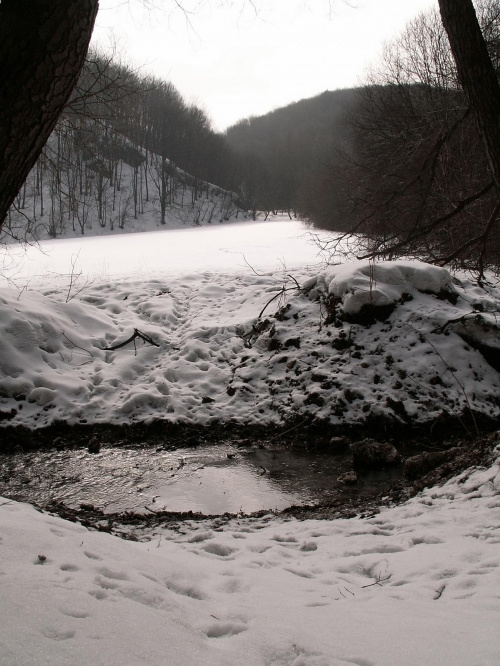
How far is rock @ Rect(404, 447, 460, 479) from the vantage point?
5.33m

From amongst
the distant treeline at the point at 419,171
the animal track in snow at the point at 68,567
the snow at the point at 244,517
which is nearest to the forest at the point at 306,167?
the distant treeline at the point at 419,171

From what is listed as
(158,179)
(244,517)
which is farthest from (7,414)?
(158,179)

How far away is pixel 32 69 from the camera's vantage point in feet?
6.34

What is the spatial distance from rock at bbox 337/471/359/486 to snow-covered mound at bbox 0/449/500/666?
138cm

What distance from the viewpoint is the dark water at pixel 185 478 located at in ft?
16.9

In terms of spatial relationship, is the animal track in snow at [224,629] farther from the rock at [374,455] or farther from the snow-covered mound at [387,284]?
the snow-covered mound at [387,284]

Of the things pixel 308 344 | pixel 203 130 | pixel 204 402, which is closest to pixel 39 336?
pixel 204 402

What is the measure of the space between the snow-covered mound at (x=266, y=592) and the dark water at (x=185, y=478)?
109 cm

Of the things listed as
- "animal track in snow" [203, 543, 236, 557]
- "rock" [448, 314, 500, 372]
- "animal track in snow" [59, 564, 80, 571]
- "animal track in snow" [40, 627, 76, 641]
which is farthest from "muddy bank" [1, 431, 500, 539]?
"rock" [448, 314, 500, 372]

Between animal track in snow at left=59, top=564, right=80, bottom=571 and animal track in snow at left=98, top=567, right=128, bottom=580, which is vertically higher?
animal track in snow at left=59, top=564, right=80, bottom=571

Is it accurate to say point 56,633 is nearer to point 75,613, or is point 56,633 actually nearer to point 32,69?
point 75,613

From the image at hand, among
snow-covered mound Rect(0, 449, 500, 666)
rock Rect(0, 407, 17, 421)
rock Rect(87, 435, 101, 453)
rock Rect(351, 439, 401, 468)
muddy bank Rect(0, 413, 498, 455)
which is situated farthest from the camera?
rock Rect(0, 407, 17, 421)

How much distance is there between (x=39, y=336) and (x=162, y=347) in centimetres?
210

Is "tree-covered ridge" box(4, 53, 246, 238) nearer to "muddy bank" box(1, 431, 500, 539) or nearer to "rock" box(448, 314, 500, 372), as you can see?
"rock" box(448, 314, 500, 372)
